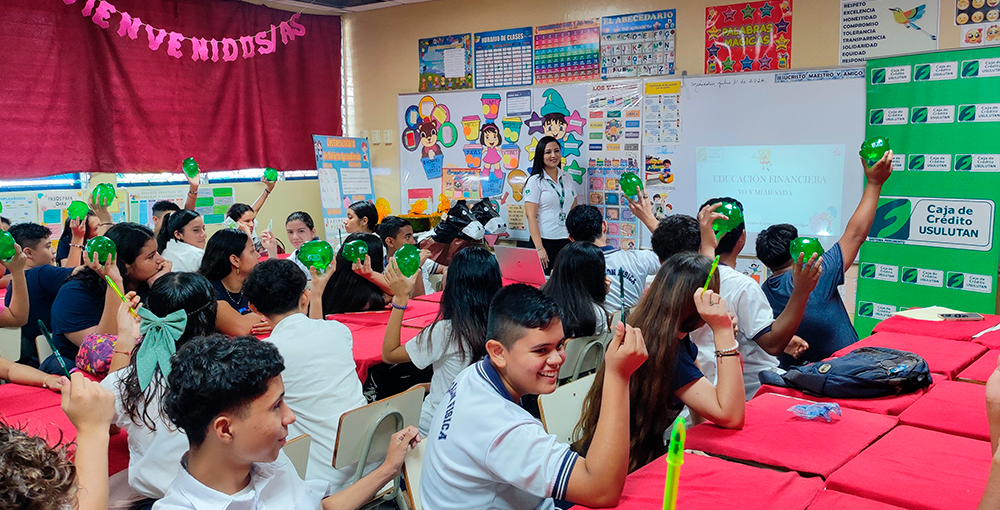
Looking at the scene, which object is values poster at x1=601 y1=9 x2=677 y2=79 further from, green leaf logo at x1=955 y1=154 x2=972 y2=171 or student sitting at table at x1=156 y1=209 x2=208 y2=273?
student sitting at table at x1=156 y1=209 x2=208 y2=273

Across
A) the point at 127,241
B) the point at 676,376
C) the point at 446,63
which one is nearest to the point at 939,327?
the point at 676,376

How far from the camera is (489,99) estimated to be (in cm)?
693

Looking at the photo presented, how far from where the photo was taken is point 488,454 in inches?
59.3

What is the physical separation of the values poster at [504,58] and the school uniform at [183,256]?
11.4 feet

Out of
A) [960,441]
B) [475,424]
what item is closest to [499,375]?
[475,424]

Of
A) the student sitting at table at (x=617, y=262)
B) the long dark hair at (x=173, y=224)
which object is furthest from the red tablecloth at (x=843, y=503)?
the long dark hair at (x=173, y=224)

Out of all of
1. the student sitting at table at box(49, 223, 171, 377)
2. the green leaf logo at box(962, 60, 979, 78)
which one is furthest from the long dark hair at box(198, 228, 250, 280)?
the green leaf logo at box(962, 60, 979, 78)

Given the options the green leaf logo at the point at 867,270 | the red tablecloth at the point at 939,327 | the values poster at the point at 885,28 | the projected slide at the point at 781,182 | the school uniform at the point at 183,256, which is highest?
the values poster at the point at 885,28

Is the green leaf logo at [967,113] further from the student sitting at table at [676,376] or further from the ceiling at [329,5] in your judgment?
the ceiling at [329,5]

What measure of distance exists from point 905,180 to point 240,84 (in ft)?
18.8

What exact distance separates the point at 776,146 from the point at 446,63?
331cm

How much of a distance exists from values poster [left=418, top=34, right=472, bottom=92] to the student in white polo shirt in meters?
1.40

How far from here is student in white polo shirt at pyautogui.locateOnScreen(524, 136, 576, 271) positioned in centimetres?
611

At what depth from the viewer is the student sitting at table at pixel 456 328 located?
266 centimetres
